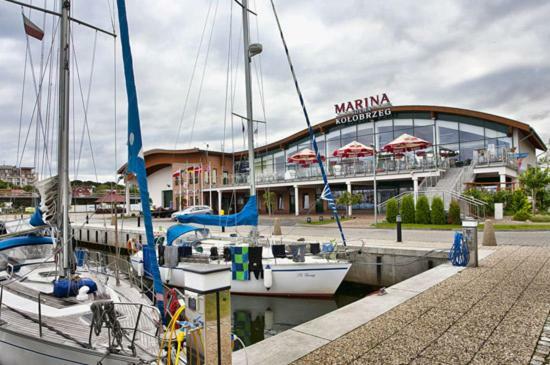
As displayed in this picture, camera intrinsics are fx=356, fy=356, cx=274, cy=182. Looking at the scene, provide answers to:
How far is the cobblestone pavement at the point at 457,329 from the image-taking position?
4.83m

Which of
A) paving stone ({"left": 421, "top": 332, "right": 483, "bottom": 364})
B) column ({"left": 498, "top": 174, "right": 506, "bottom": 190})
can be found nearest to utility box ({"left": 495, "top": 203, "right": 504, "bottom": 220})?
column ({"left": 498, "top": 174, "right": 506, "bottom": 190})

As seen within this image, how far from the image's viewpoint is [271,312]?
11.1 meters

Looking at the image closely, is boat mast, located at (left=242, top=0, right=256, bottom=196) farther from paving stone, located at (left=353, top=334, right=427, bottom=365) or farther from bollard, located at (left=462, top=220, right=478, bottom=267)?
paving stone, located at (left=353, top=334, right=427, bottom=365)

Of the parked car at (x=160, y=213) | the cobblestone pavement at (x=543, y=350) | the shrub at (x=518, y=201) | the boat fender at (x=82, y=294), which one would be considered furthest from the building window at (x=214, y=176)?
the cobblestone pavement at (x=543, y=350)

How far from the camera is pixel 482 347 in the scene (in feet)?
16.8

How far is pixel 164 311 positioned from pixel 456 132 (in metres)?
39.0

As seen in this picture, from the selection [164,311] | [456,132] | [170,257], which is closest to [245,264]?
[170,257]

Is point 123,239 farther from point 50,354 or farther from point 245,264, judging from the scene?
point 50,354

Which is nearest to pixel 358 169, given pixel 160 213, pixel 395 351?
pixel 160 213

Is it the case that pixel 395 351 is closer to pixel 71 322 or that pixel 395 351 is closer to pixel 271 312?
pixel 71 322

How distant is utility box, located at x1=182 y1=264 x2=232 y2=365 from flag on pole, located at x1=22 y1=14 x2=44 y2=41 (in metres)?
8.16

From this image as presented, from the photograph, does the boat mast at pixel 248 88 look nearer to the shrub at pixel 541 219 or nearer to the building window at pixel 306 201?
the shrub at pixel 541 219

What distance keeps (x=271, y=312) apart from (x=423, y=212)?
17441 mm

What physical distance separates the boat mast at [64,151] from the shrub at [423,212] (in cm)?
2280
